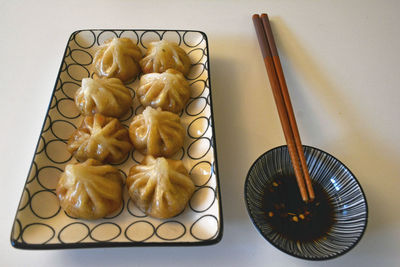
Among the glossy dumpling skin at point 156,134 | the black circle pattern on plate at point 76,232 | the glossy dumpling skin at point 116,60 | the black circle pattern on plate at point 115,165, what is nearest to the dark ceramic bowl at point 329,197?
the black circle pattern on plate at point 115,165

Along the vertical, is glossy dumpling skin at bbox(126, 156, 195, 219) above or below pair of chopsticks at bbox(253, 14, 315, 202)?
below

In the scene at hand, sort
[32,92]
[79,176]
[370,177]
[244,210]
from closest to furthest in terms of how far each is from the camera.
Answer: [79,176]
[244,210]
[370,177]
[32,92]

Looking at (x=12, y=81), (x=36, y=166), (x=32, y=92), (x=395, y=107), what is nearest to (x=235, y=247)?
(x=36, y=166)

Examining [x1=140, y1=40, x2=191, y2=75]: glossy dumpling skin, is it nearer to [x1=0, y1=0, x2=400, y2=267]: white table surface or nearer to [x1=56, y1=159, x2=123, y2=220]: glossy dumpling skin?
[x1=0, y1=0, x2=400, y2=267]: white table surface

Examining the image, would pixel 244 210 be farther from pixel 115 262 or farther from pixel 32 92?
pixel 32 92

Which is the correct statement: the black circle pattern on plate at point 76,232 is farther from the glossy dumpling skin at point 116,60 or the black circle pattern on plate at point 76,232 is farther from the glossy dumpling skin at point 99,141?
the glossy dumpling skin at point 116,60

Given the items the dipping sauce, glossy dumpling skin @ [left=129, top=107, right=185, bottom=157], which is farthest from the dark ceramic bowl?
glossy dumpling skin @ [left=129, top=107, right=185, bottom=157]
